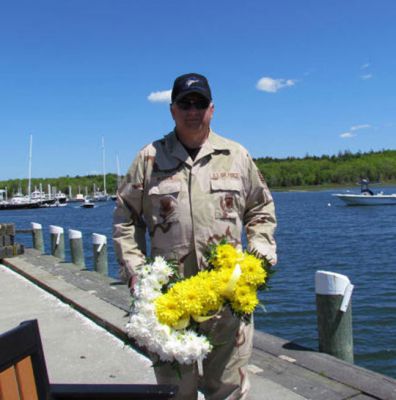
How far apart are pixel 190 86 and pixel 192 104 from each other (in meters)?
0.10

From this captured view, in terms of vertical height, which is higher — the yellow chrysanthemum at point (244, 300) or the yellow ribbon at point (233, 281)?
the yellow ribbon at point (233, 281)

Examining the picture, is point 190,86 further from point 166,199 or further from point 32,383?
point 32,383

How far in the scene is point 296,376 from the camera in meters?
4.39

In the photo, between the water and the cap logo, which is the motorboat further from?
the cap logo

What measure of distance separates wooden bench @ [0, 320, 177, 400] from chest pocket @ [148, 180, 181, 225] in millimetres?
887

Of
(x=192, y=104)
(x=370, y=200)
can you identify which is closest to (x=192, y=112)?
(x=192, y=104)

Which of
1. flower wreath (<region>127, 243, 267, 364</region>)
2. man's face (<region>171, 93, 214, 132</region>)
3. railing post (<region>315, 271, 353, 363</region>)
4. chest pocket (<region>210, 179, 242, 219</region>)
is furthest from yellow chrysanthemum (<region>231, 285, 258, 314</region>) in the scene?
railing post (<region>315, 271, 353, 363</region>)

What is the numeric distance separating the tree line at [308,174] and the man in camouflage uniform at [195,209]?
157462 mm

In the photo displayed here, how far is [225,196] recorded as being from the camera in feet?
9.60

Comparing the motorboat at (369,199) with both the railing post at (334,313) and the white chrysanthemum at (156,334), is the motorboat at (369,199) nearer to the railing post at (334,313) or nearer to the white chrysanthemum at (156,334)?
the railing post at (334,313)

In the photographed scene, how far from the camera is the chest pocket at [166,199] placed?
2.90 m

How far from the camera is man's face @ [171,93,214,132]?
2.87 metres

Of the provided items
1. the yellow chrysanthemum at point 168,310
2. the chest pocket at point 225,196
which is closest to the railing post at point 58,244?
the chest pocket at point 225,196

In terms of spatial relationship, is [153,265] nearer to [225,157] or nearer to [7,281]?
[225,157]
